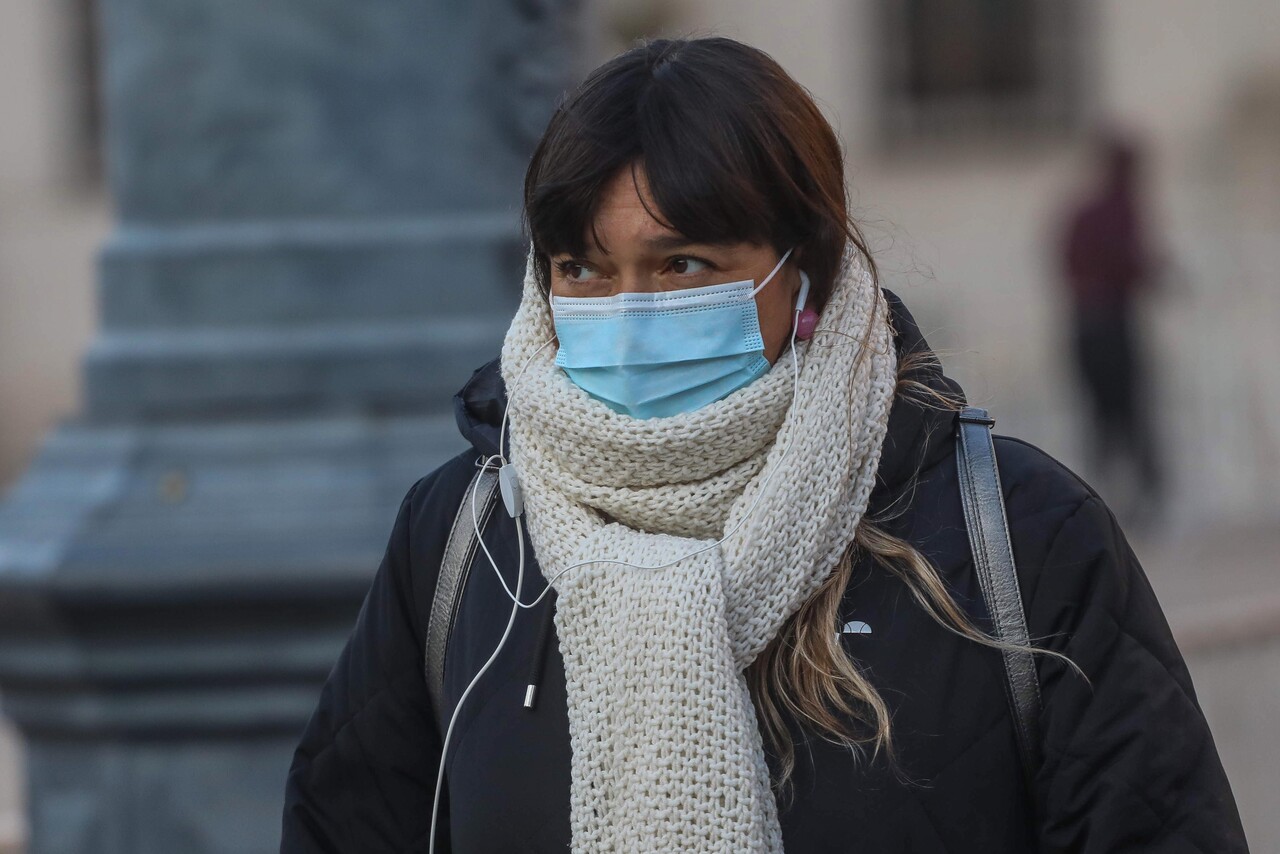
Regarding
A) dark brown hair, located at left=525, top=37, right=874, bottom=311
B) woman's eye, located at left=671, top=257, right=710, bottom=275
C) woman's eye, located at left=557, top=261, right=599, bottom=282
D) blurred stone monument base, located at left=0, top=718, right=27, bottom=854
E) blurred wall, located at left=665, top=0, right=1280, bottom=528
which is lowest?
blurred stone monument base, located at left=0, top=718, right=27, bottom=854

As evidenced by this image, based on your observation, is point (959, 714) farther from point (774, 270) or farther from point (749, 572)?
point (774, 270)

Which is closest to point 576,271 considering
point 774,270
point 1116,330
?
point 774,270

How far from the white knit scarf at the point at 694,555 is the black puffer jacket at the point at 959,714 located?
5cm

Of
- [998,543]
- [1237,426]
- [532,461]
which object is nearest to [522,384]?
[532,461]

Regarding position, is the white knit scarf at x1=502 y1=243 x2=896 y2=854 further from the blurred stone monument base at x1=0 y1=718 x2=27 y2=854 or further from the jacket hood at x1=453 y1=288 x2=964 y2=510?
the blurred stone monument base at x1=0 y1=718 x2=27 y2=854

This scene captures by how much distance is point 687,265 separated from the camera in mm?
2010

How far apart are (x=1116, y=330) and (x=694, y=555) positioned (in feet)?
23.2

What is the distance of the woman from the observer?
1.85 m

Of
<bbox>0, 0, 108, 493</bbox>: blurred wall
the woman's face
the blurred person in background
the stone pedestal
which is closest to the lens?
the woman's face

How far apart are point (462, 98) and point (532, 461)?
1.44 meters

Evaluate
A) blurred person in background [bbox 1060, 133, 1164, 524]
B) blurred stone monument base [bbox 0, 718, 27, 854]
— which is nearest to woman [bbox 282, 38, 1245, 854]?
blurred stone monument base [bbox 0, 718, 27, 854]

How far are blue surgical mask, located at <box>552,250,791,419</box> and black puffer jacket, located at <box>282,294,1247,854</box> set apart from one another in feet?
0.65

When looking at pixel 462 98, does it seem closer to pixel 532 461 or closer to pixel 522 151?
pixel 522 151

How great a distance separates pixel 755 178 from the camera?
1.94 metres
